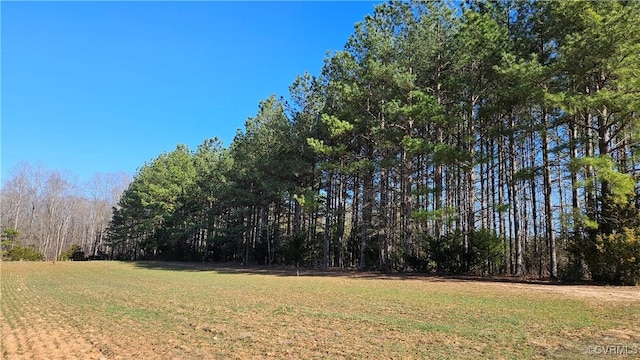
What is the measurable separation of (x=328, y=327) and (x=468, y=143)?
55.3 feet

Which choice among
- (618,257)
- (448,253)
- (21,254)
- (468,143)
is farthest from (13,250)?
(618,257)

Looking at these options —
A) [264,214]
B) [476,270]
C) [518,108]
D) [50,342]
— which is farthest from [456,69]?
[264,214]

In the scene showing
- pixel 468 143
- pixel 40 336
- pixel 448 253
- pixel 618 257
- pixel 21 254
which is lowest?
pixel 21 254

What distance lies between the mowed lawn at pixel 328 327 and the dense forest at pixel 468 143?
6.66 m

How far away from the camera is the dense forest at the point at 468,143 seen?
14.6 m

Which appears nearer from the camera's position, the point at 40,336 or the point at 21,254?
the point at 40,336

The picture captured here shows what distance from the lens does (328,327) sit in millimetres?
7152

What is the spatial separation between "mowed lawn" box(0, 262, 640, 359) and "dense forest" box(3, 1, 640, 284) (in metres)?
6.66

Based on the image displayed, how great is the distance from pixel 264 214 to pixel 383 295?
27707 mm

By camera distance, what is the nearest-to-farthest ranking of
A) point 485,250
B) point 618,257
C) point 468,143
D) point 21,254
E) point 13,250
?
point 618,257
point 485,250
point 468,143
point 13,250
point 21,254

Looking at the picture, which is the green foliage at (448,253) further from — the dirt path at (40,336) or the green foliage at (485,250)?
the dirt path at (40,336)

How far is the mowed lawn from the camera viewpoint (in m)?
5.47

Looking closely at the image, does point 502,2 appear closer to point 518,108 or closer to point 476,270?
point 518,108

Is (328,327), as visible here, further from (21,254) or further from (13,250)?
(21,254)
